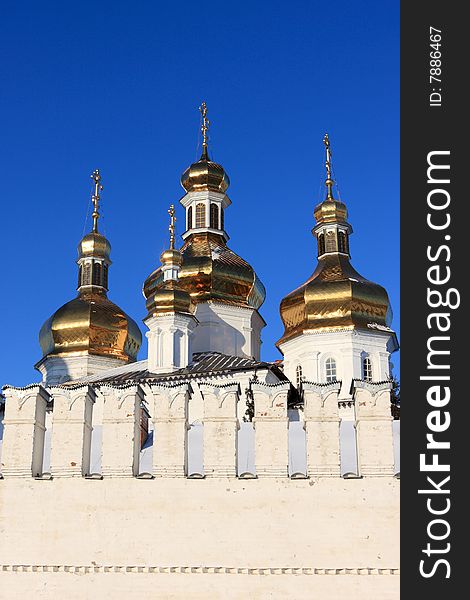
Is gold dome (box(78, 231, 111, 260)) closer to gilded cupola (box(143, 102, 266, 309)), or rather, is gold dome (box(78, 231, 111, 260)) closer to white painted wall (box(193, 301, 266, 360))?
gilded cupola (box(143, 102, 266, 309))

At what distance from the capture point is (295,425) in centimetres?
1073

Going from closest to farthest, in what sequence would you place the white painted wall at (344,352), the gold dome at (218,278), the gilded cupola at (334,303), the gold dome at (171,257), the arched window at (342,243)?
the white painted wall at (344,352) < the gilded cupola at (334,303) < the gold dome at (171,257) < the gold dome at (218,278) < the arched window at (342,243)

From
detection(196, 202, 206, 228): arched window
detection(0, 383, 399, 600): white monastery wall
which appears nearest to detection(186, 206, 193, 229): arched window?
detection(196, 202, 206, 228): arched window

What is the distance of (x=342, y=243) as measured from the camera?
31.4 metres

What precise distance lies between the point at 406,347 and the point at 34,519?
4.68 meters

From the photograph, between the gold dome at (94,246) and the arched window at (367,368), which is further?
the gold dome at (94,246)

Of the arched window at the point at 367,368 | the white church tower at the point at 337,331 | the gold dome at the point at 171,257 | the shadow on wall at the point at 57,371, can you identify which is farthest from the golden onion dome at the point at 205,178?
the arched window at the point at 367,368

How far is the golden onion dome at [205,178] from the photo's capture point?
34.2 meters

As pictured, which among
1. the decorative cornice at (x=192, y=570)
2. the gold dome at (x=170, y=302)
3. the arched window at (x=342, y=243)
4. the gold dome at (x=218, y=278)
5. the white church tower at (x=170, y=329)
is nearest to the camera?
the decorative cornice at (x=192, y=570)

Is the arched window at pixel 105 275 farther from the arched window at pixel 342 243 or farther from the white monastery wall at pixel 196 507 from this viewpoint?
the white monastery wall at pixel 196 507

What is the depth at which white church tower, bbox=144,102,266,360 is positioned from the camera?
2995cm

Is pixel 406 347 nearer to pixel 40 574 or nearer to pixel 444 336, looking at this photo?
pixel 444 336
